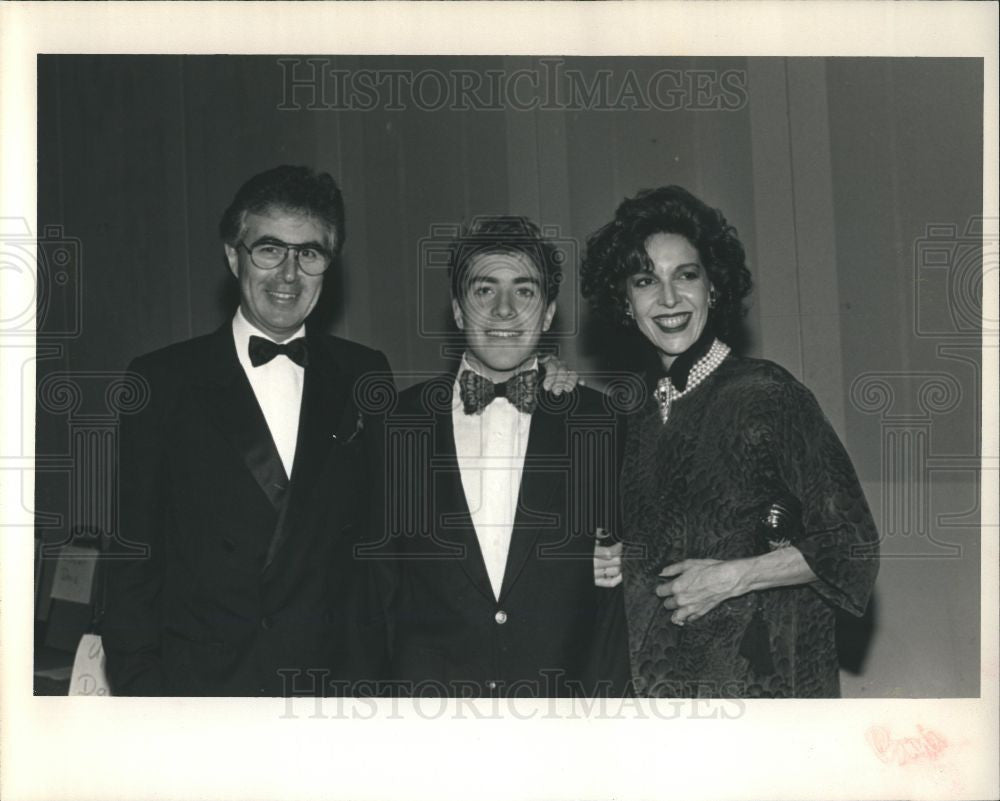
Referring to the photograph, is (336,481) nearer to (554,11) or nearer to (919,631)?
(554,11)

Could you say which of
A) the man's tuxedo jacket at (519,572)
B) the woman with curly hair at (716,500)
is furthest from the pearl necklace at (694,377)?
the man's tuxedo jacket at (519,572)

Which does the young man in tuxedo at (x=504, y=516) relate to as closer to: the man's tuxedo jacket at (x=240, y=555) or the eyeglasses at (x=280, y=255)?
the man's tuxedo jacket at (x=240, y=555)

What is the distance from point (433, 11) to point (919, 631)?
2.20 meters

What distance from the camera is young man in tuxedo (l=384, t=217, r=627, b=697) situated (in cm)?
301

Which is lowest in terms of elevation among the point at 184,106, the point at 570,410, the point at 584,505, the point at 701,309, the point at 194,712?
the point at 194,712

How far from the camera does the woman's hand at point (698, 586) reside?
2.97 m

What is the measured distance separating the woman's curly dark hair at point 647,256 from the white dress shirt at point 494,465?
286 mm

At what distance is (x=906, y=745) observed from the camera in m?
3.17

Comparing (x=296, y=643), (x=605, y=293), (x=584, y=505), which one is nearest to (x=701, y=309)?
(x=605, y=293)

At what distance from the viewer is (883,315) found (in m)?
3.29

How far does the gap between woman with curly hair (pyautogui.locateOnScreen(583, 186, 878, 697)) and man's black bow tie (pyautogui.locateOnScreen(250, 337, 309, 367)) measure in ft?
2.70

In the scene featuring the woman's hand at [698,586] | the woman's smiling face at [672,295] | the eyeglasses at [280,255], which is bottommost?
the woman's hand at [698,586]

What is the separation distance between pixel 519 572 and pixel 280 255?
1056 millimetres

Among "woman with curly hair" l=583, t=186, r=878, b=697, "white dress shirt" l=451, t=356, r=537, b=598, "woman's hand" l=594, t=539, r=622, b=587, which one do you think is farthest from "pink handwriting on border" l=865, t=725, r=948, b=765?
"white dress shirt" l=451, t=356, r=537, b=598
